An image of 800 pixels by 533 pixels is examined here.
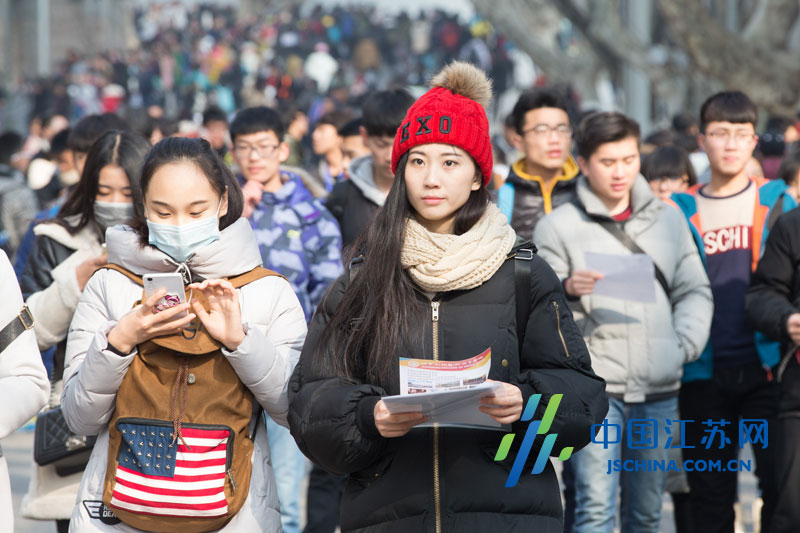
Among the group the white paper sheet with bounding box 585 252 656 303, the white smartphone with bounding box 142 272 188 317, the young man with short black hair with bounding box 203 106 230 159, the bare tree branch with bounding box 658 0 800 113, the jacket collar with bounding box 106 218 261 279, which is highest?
the bare tree branch with bounding box 658 0 800 113

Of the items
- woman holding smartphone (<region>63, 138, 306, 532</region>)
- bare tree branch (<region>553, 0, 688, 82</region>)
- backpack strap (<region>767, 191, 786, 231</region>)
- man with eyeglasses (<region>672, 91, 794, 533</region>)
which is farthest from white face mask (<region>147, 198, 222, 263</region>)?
bare tree branch (<region>553, 0, 688, 82</region>)

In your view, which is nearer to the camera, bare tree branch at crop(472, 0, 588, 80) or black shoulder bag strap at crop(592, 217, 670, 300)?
black shoulder bag strap at crop(592, 217, 670, 300)

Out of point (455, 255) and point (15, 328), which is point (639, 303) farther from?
point (15, 328)

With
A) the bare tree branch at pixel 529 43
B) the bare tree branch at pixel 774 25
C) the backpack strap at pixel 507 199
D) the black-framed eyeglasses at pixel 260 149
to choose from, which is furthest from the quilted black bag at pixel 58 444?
the bare tree branch at pixel 529 43

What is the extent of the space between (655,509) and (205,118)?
8.48 metres

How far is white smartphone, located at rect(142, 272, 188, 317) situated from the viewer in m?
3.78

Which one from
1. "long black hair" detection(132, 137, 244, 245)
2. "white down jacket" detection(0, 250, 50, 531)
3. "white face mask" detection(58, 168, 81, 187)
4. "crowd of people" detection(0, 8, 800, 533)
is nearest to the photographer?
"white down jacket" detection(0, 250, 50, 531)

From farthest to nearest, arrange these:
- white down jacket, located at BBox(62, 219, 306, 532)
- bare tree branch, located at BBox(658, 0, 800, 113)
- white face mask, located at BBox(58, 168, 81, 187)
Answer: bare tree branch, located at BBox(658, 0, 800, 113) < white face mask, located at BBox(58, 168, 81, 187) < white down jacket, located at BBox(62, 219, 306, 532)

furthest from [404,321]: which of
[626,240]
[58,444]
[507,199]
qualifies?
[507,199]

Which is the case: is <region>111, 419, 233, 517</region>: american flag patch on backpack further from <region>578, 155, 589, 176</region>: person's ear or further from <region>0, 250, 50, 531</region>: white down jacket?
<region>578, 155, 589, 176</region>: person's ear

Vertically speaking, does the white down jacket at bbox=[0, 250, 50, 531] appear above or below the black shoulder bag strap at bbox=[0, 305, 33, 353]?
below

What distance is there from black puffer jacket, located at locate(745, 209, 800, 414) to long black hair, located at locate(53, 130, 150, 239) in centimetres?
279

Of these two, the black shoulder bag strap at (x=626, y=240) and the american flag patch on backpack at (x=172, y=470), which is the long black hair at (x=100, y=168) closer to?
the american flag patch on backpack at (x=172, y=470)

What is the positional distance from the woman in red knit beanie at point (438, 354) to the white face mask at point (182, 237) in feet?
1.47
